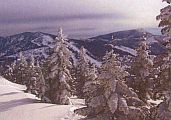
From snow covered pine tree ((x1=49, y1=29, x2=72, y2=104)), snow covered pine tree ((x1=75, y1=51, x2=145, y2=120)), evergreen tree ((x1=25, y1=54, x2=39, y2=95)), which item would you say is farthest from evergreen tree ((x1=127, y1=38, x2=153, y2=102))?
evergreen tree ((x1=25, y1=54, x2=39, y2=95))

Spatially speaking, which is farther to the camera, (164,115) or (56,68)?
(56,68)

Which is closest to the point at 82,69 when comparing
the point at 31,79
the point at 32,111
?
the point at 31,79

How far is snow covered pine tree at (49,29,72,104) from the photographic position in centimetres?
5066

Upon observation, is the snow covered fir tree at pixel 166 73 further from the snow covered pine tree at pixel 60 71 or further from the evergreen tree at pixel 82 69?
the evergreen tree at pixel 82 69

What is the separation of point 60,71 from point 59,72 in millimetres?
191

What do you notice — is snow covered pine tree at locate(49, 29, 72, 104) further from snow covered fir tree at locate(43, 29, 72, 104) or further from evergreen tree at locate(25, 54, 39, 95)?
evergreen tree at locate(25, 54, 39, 95)

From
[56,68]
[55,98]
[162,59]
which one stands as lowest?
[55,98]

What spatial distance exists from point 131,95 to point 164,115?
336 cm

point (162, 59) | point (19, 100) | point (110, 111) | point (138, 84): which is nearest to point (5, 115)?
point (19, 100)

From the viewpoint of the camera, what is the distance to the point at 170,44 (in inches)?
840

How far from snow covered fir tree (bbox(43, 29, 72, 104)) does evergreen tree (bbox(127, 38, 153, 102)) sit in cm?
1682

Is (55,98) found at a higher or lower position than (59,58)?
lower

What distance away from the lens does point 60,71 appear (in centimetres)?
5200

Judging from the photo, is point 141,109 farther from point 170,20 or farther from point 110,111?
point 170,20
